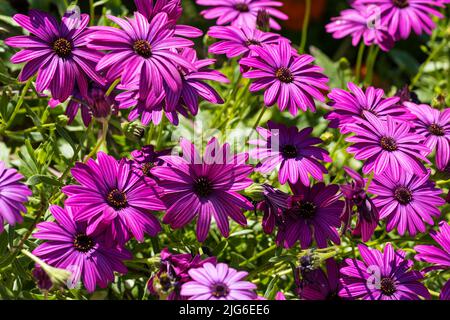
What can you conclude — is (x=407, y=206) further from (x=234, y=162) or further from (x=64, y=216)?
(x=64, y=216)

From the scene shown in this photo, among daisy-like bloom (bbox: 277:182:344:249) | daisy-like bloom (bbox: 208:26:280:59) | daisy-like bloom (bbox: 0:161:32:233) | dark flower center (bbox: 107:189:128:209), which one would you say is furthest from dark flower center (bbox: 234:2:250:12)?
daisy-like bloom (bbox: 0:161:32:233)

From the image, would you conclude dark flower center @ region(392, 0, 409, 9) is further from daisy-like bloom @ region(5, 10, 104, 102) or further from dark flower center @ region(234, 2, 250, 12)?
daisy-like bloom @ region(5, 10, 104, 102)

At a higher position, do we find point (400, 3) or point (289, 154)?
point (400, 3)

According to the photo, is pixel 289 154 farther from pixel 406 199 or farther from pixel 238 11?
pixel 238 11

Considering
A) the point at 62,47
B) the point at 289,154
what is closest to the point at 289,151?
the point at 289,154

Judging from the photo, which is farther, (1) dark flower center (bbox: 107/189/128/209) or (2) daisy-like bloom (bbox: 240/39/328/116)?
(2) daisy-like bloom (bbox: 240/39/328/116)

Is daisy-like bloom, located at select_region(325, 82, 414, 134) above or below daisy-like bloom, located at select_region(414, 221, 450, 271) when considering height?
above
